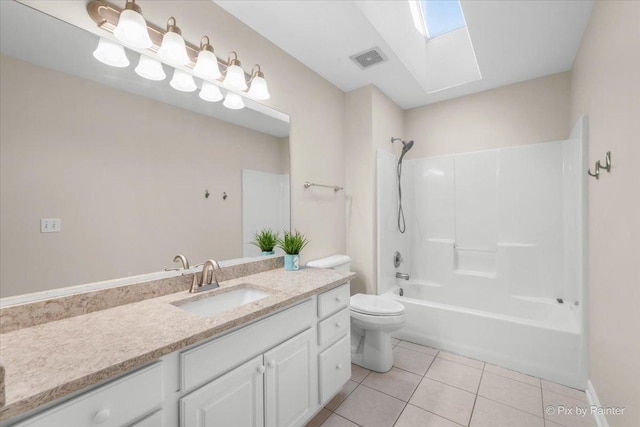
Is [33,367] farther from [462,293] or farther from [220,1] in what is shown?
[462,293]

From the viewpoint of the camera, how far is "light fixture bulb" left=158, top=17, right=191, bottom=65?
132cm

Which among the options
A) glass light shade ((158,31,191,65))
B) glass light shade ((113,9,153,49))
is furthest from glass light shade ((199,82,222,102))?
glass light shade ((113,9,153,49))

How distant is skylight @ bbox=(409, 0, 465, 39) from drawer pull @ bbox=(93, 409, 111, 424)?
2.98 m

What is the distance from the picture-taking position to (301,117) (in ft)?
7.51

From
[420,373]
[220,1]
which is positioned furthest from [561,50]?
[420,373]

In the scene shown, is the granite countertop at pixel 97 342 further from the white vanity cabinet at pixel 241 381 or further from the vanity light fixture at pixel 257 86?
the vanity light fixture at pixel 257 86

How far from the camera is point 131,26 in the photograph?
119cm

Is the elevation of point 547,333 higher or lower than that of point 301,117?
lower

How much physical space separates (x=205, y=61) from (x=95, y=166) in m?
0.78

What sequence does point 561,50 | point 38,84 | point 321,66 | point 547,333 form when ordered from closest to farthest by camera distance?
point 38,84, point 547,333, point 561,50, point 321,66

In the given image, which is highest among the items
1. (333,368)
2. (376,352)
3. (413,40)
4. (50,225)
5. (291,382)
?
(413,40)

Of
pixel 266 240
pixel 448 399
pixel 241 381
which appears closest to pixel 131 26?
pixel 266 240

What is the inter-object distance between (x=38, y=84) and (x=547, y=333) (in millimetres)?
3252

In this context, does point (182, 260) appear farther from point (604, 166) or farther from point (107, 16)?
point (604, 166)
